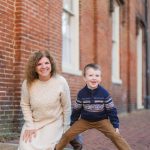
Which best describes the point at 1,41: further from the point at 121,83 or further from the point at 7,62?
the point at 121,83

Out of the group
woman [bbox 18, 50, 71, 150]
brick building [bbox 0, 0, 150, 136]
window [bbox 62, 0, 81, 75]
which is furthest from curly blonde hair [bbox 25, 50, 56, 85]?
window [bbox 62, 0, 81, 75]

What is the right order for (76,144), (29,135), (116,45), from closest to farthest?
(29,135) < (76,144) < (116,45)

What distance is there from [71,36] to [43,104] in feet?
22.3

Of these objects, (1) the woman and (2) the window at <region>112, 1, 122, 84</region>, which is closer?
(1) the woman

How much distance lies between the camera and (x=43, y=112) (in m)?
5.46

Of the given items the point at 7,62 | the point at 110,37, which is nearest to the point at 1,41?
the point at 7,62

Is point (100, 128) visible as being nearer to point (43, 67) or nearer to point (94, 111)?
point (94, 111)

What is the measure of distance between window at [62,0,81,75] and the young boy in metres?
5.86

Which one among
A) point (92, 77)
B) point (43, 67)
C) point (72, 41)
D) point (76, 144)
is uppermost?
point (72, 41)

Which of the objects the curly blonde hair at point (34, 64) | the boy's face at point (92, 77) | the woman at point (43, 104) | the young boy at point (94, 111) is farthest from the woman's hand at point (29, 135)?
the boy's face at point (92, 77)

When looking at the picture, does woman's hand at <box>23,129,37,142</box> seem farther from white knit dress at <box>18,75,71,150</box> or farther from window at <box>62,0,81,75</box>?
window at <box>62,0,81,75</box>

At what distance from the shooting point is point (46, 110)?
5.46 meters

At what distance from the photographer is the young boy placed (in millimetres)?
5613

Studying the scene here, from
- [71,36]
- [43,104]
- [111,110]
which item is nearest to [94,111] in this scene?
[111,110]
